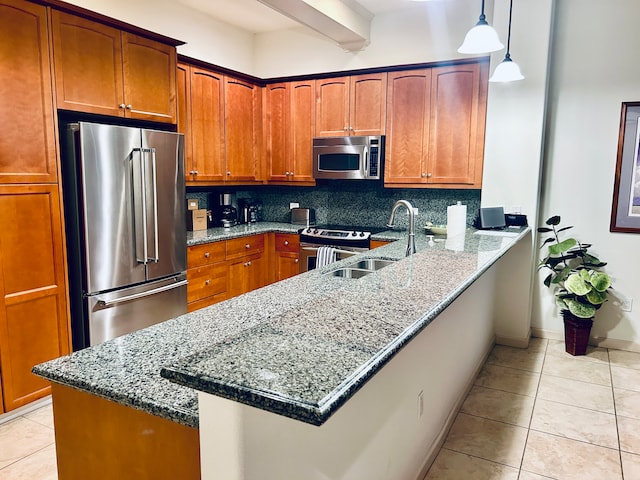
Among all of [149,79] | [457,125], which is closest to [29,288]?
[149,79]

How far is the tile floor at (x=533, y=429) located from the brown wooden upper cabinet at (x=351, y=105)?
2.42 m

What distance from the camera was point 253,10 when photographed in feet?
14.0

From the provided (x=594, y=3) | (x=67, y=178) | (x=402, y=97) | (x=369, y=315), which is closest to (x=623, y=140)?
(x=594, y=3)

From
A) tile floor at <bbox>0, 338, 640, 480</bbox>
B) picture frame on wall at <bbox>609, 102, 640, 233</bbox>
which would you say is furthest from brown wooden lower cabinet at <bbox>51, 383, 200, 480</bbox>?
picture frame on wall at <bbox>609, 102, 640, 233</bbox>

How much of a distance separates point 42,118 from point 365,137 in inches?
104

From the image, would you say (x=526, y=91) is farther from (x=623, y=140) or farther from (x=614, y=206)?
(x=614, y=206)

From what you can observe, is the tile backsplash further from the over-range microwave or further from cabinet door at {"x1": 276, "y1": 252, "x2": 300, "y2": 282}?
cabinet door at {"x1": 276, "y1": 252, "x2": 300, "y2": 282}

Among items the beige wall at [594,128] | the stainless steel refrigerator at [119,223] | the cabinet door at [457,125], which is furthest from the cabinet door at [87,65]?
the beige wall at [594,128]

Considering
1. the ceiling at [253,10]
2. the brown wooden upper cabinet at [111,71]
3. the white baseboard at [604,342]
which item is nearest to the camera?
the brown wooden upper cabinet at [111,71]

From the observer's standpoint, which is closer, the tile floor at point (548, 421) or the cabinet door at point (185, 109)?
the tile floor at point (548, 421)

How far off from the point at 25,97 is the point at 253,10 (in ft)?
7.79

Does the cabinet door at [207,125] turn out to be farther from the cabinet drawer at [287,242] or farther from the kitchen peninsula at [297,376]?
the kitchen peninsula at [297,376]

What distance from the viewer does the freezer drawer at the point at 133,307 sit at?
3.00 metres

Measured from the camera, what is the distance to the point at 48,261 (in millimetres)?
2793
